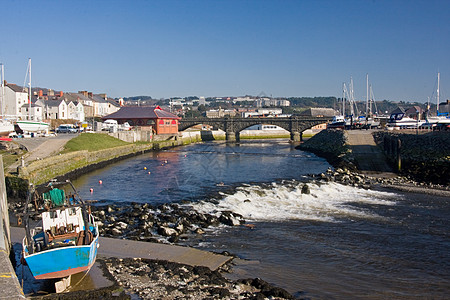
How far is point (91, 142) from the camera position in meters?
54.5

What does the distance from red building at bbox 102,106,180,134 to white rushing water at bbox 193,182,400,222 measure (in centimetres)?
5260

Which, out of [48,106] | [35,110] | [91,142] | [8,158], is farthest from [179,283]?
[48,106]

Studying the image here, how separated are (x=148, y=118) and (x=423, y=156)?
181 feet

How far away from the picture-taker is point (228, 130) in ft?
358

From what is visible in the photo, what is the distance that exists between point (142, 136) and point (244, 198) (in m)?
51.0

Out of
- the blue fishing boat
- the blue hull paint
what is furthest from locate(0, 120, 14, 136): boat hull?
the blue hull paint

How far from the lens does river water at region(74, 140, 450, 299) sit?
15969 mm

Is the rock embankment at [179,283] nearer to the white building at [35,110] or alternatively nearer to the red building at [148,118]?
the red building at [148,118]

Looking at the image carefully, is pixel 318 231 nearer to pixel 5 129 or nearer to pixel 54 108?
pixel 5 129

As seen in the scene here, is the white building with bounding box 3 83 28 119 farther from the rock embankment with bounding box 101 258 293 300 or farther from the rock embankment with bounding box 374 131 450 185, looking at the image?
the rock embankment with bounding box 101 258 293 300

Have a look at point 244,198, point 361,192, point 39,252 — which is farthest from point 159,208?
point 361,192

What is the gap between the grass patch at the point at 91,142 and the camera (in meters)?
47.5

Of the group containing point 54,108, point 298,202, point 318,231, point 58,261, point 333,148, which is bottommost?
point 318,231

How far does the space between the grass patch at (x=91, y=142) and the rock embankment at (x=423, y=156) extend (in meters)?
35.0
